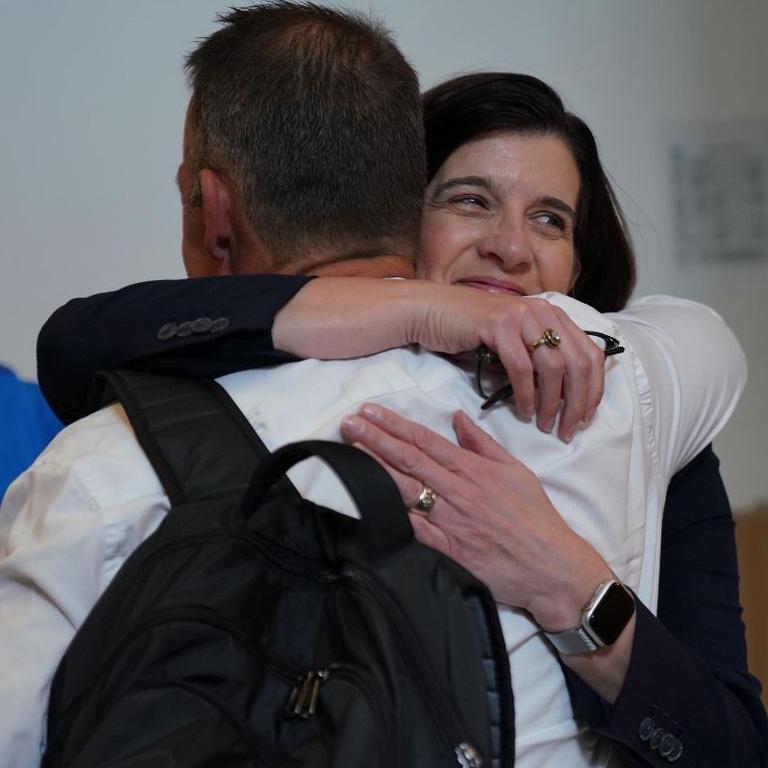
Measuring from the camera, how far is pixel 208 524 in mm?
791

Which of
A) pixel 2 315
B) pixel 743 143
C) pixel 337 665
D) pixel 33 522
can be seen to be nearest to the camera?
pixel 337 665

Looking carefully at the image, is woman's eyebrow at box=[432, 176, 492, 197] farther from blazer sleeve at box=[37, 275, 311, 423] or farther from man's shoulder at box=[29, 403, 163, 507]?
man's shoulder at box=[29, 403, 163, 507]

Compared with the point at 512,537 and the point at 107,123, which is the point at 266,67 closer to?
the point at 512,537

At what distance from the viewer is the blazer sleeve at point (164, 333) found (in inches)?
36.9

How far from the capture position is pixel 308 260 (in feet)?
3.38

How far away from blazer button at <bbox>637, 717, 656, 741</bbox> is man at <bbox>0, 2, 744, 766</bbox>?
1.9 inches

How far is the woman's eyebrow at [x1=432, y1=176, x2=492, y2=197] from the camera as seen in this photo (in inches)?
55.2

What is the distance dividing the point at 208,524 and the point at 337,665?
129 millimetres

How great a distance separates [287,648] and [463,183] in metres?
0.78

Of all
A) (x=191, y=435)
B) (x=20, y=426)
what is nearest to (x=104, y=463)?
(x=191, y=435)

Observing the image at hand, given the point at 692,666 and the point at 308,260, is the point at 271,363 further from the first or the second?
the point at 692,666

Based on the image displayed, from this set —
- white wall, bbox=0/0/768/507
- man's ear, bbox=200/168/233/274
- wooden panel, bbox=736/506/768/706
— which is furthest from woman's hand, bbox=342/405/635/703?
wooden panel, bbox=736/506/768/706

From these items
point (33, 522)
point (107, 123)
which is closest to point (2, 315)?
point (107, 123)

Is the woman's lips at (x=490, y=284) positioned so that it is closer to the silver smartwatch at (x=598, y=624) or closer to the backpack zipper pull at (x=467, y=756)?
the silver smartwatch at (x=598, y=624)
